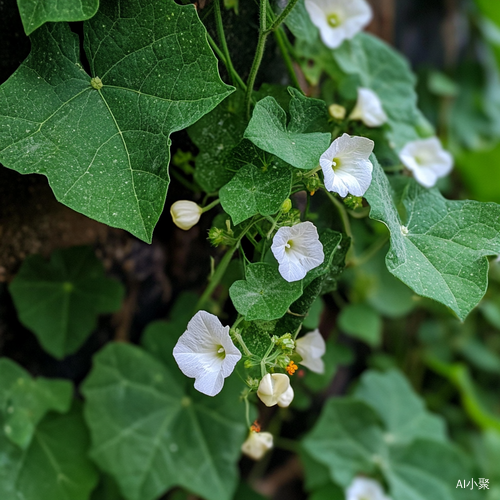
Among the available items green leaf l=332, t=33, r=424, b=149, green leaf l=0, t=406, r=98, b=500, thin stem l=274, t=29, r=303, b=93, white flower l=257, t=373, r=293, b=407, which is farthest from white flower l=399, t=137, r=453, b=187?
green leaf l=0, t=406, r=98, b=500

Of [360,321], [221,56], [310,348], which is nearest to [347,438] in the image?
[360,321]

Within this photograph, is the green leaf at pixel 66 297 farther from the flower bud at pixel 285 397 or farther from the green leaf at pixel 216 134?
the flower bud at pixel 285 397

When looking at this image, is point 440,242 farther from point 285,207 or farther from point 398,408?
point 398,408

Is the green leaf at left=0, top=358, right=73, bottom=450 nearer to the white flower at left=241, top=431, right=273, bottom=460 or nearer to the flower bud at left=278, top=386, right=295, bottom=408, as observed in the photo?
Answer: the white flower at left=241, top=431, right=273, bottom=460

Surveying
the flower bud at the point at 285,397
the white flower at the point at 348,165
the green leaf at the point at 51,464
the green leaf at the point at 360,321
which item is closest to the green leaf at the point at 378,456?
the green leaf at the point at 360,321

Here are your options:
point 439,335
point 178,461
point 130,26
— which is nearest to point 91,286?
point 178,461

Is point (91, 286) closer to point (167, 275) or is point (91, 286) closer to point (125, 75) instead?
point (167, 275)
